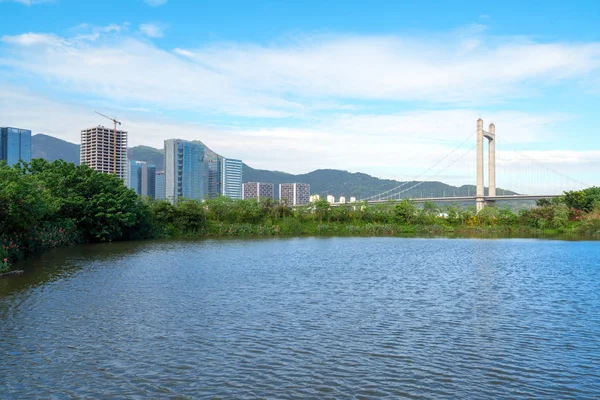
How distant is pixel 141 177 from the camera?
151m

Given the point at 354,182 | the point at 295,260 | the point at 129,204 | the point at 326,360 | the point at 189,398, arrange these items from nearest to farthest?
the point at 189,398 < the point at 326,360 < the point at 295,260 < the point at 129,204 < the point at 354,182

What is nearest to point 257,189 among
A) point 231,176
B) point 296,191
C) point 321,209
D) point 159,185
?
point 296,191

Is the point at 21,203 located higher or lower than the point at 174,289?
higher

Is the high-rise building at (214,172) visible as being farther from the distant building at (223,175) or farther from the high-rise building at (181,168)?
the high-rise building at (181,168)

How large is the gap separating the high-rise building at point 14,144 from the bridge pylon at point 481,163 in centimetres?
11197

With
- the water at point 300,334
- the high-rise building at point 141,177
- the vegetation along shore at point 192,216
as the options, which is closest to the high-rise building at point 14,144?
the high-rise building at point 141,177

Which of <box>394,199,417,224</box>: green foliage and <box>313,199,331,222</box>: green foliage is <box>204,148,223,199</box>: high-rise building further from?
<box>394,199,417,224</box>: green foliage

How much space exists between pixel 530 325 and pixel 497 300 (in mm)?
2518

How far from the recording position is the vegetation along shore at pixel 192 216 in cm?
2111

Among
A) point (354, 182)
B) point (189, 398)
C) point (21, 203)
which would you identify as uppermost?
point (354, 182)

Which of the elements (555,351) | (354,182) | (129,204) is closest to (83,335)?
(555,351)

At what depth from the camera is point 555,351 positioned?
8102 mm

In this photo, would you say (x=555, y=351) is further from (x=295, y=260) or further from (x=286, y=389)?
(x=295, y=260)

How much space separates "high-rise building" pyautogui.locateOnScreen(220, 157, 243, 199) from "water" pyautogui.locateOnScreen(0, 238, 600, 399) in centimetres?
15155
